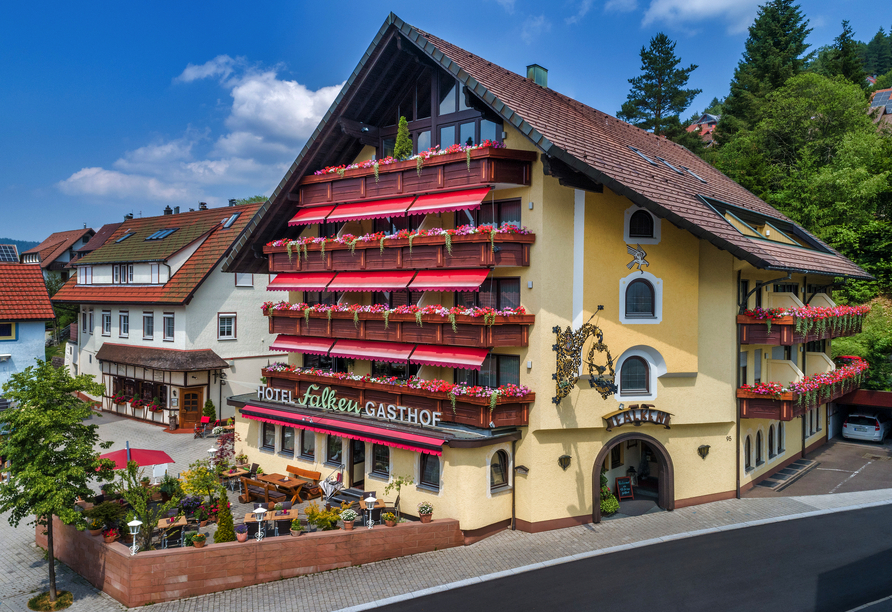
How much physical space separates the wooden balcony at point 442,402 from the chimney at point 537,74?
14672 millimetres

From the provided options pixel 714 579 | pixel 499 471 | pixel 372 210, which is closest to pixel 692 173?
pixel 372 210

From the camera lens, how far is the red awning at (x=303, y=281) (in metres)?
22.6

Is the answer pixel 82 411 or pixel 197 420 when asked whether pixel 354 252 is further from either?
pixel 197 420

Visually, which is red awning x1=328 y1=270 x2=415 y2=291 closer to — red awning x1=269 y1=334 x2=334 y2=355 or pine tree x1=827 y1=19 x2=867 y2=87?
red awning x1=269 y1=334 x2=334 y2=355

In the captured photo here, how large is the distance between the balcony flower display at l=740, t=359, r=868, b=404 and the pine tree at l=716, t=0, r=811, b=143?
32426 millimetres

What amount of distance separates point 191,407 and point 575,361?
23.7 m

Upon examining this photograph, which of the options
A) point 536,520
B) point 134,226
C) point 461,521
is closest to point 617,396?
point 536,520

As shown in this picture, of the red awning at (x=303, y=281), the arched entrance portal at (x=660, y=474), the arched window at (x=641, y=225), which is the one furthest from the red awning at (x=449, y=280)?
the arched entrance portal at (x=660, y=474)

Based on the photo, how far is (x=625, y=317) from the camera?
757 inches

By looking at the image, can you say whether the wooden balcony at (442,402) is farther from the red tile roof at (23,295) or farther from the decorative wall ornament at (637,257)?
the red tile roof at (23,295)

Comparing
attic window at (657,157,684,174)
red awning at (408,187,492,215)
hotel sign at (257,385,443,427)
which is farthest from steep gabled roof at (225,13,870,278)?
hotel sign at (257,385,443,427)

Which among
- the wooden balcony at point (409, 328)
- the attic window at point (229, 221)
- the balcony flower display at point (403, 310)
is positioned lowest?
the wooden balcony at point (409, 328)

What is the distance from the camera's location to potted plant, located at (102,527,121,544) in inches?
627

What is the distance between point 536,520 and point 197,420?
72.4 feet
